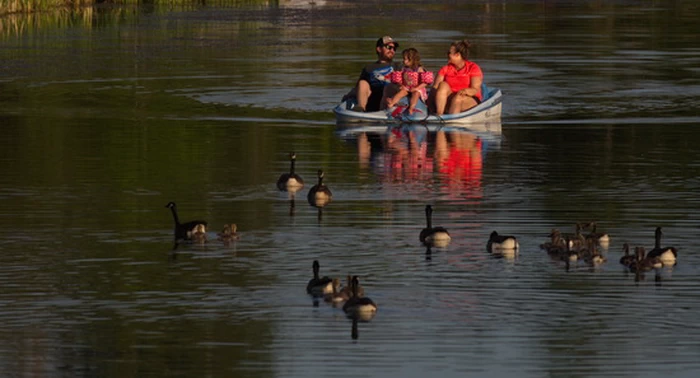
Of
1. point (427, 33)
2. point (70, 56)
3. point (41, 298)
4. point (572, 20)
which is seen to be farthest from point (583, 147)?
point (572, 20)

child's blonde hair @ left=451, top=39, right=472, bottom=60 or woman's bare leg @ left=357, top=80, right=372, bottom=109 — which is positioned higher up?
child's blonde hair @ left=451, top=39, right=472, bottom=60

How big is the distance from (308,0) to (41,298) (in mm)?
56535

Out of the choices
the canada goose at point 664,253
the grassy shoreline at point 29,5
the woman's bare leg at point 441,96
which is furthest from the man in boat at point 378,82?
the grassy shoreline at point 29,5

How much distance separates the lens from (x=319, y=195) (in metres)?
20.0

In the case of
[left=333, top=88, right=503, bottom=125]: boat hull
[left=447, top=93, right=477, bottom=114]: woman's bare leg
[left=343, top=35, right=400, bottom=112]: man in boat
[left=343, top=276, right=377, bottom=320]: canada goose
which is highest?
[left=343, top=35, right=400, bottom=112]: man in boat

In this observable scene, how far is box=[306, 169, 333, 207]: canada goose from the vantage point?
20.0 metres

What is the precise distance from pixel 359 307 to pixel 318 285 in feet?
2.65

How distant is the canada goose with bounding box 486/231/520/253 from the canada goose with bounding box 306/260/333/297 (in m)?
2.25

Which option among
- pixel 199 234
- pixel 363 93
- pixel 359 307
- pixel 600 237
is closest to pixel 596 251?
pixel 600 237

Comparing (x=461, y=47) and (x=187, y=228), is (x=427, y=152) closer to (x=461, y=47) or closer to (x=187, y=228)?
(x=461, y=47)

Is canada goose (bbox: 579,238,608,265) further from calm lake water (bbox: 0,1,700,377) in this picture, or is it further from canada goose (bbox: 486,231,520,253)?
canada goose (bbox: 486,231,520,253)

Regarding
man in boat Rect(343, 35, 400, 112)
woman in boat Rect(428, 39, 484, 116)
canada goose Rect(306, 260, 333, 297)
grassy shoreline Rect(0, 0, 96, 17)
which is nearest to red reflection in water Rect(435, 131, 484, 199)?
woman in boat Rect(428, 39, 484, 116)

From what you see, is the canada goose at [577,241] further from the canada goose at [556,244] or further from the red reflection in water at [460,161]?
the red reflection in water at [460,161]

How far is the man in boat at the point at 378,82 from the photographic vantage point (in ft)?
92.1
